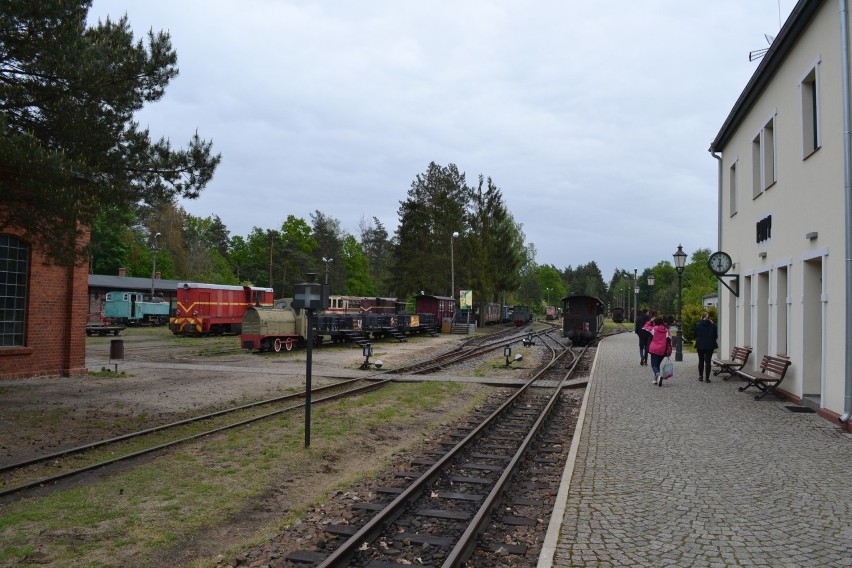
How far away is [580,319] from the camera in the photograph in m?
34.0

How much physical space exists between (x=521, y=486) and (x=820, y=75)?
8.86 meters

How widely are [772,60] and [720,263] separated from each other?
5.83 metres

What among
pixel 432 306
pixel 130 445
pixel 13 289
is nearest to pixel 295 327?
pixel 13 289

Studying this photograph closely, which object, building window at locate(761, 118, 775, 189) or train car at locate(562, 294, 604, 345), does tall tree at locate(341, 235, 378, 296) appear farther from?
building window at locate(761, 118, 775, 189)

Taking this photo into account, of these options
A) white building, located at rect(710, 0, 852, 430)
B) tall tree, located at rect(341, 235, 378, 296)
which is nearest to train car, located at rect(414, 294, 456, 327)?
white building, located at rect(710, 0, 852, 430)

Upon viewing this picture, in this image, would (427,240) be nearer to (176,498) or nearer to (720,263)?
(720,263)

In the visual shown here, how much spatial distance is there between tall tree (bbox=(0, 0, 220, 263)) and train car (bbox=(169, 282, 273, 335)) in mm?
23550

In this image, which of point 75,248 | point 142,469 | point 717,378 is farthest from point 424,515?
point 717,378

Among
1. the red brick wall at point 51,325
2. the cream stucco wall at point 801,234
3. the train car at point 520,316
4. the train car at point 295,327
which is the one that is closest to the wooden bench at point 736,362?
the cream stucco wall at point 801,234

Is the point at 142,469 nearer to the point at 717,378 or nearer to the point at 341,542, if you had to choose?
the point at 341,542

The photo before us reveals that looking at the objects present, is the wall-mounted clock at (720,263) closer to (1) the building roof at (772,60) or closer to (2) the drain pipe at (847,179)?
(1) the building roof at (772,60)

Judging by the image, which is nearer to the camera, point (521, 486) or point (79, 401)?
point (521, 486)

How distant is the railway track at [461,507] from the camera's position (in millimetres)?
5301

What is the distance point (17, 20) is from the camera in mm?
9031
